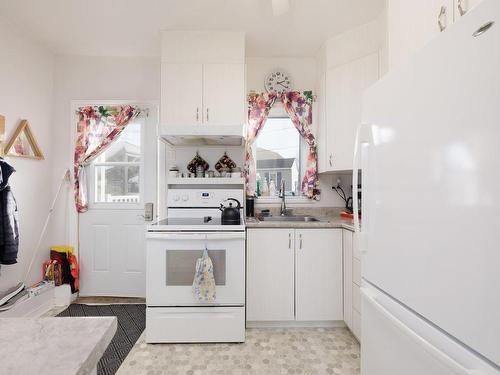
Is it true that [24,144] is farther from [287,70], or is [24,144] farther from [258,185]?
[287,70]

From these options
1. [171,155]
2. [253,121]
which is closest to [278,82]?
[253,121]

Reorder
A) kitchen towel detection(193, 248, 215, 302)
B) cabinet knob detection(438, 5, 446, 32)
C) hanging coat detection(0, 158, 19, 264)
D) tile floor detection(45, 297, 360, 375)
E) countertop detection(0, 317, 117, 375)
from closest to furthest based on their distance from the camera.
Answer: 1. countertop detection(0, 317, 117, 375)
2. cabinet knob detection(438, 5, 446, 32)
3. tile floor detection(45, 297, 360, 375)
4. kitchen towel detection(193, 248, 215, 302)
5. hanging coat detection(0, 158, 19, 264)

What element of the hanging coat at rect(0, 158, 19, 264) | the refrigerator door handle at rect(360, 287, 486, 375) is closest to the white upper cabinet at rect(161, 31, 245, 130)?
the hanging coat at rect(0, 158, 19, 264)

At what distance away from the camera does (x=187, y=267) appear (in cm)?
206

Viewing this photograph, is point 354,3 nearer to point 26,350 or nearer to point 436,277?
→ point 436,277

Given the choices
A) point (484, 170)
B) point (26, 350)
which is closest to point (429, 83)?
point (484, 170)

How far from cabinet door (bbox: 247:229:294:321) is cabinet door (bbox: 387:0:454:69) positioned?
1469 millimetres

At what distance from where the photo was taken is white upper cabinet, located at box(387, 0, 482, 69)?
0.95m

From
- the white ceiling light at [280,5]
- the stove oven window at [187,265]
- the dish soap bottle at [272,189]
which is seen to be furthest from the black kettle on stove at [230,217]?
the white ceiling light at [280,5]

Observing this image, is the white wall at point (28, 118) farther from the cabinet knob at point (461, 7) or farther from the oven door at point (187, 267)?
the cabinet knob at point (461, 7)

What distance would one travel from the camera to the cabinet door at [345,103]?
7.73 feet

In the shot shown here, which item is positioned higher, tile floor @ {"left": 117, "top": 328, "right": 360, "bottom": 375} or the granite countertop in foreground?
the granite countertop in foreground

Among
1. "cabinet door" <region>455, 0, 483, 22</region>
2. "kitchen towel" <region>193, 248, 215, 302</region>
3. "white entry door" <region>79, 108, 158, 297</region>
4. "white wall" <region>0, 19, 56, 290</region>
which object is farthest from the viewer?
"white entry door" <region>79, 108, 158, 297</region>

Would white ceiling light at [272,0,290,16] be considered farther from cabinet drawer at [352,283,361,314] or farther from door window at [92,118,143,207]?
cabinet drawer at [352,283,361,314]
